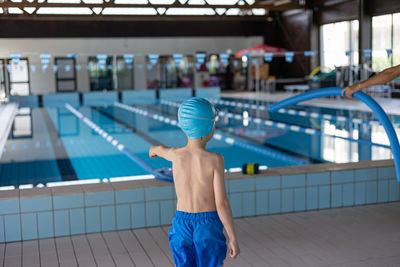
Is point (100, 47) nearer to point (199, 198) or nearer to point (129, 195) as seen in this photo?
point (129, 195)

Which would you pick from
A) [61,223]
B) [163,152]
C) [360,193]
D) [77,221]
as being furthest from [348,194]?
[163,152]

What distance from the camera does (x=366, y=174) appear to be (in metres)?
4.25

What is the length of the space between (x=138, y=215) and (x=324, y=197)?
1.53 metres

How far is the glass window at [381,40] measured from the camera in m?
16.4

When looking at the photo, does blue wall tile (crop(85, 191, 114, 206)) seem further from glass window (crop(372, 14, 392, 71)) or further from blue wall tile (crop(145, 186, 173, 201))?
glass window (crop(372, 14, 392, 71))

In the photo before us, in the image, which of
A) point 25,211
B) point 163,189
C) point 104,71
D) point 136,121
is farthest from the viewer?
point 104,71

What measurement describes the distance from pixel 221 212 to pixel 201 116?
0.33 metres

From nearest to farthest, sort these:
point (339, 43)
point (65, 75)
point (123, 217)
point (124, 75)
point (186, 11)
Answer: point (123, 217) → point (339, 43) → point (65, 75) → point (186, 11) → point (124, 75)

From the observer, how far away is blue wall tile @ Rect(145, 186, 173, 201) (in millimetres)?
3752

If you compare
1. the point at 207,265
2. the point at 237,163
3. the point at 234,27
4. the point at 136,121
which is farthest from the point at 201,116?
the point at 234,27

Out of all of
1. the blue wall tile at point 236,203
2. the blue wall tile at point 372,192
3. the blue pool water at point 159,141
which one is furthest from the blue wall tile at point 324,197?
the blue pool water at point 159,141

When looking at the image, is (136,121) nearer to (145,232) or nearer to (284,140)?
(284,140)

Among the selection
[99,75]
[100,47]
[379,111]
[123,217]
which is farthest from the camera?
[99,75]

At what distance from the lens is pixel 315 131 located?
1001 centimetres
